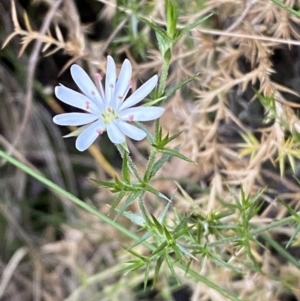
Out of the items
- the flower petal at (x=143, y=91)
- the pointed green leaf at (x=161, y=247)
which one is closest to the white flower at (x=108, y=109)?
the flower petal at (x=143, y=91)

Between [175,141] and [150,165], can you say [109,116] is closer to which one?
[150,165]

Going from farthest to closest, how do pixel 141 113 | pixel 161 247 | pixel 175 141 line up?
pixel 175 141, pixel 161 247, pixel 141 113

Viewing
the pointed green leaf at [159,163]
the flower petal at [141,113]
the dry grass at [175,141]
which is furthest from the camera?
the dry grass at [175,141]

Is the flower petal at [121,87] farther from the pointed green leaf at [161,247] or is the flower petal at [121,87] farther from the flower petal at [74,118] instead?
the pointed green leaf at [161,247]

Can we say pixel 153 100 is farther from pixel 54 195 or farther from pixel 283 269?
pixel 54 195

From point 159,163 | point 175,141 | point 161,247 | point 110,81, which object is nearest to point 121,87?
point 110,81

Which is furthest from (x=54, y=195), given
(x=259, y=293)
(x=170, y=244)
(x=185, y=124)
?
(x=170, y=244)
